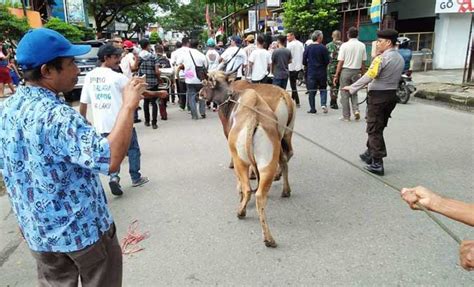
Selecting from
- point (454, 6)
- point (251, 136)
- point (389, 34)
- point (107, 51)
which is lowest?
point (251, 136)

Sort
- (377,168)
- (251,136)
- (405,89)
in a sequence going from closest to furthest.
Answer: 1. (251,136)
2. (377,168)
3. (405,89)

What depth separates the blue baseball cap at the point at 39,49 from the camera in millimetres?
1674

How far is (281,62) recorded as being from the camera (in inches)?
365

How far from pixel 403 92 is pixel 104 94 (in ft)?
26.9

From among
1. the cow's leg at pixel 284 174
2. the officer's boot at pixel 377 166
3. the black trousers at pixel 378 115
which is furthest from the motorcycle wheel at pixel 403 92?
the cow's leg at pixel 284 174

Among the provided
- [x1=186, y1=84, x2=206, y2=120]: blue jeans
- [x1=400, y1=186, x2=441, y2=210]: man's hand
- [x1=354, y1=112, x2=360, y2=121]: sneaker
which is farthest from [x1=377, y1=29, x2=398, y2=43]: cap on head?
[x1=186, y1=84, x2=206, y2=120]: blue jeans

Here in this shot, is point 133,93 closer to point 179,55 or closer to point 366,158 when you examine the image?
point 366,158

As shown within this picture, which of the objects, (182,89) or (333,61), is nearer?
(333,61)

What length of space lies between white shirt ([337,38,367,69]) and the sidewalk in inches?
125

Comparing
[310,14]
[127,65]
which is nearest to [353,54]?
[127,65]

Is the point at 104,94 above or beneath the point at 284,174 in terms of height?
above

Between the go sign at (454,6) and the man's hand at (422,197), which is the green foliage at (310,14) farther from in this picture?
the man's hand at (422,197)

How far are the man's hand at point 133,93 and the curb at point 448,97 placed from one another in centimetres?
942

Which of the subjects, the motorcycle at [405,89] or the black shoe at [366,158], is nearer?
the black shoe at [366,158]
